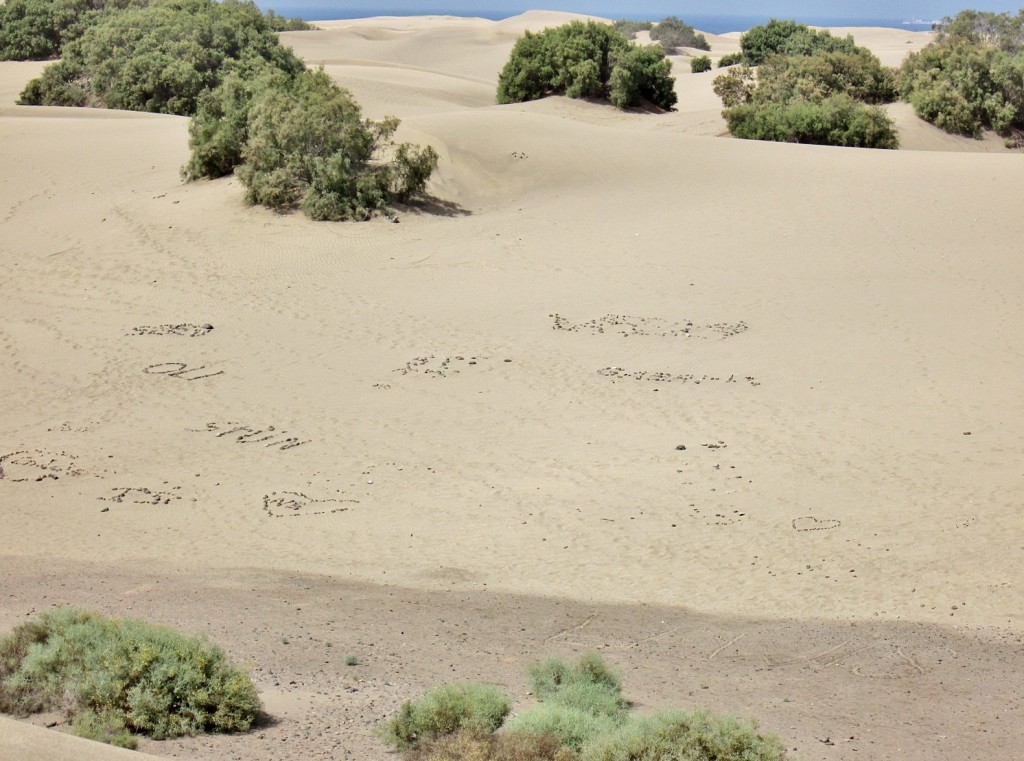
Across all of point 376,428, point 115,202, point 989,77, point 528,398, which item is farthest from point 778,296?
point 989,77

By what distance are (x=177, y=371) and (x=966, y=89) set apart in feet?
81.2

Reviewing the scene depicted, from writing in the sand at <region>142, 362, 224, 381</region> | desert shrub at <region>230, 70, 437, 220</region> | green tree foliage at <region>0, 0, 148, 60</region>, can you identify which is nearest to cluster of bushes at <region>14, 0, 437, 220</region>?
desert shrub at <region>230, 70, 437, 220</region>

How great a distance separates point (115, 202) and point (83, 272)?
12.0 ft

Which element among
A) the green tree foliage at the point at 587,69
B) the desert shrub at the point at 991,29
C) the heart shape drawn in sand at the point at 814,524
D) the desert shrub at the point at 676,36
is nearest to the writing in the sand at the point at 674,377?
the heart shape drawn in sand at the point at 814,524

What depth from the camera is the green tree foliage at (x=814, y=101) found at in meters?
28.0

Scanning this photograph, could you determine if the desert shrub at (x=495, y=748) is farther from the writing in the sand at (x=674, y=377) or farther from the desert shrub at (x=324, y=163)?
the desert shrub at (x=324, y=163)

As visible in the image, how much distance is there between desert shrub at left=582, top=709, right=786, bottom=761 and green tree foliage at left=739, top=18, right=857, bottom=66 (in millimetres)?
39794

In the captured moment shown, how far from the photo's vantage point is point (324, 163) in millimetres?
19688

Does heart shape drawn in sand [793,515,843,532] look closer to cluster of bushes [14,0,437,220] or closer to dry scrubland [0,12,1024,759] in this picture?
dry scrubland [0,12,1024,759]

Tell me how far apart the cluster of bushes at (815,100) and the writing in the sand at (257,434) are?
63.9 ft

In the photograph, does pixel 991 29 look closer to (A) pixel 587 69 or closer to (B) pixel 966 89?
(B) pixel 966 89

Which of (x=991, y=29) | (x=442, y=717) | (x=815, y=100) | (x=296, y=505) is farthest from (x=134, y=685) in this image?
(x=991, y=29)

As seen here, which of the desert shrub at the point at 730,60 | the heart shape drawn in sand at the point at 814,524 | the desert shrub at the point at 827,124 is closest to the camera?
the heart shape drawn in sand at the point at 814,524

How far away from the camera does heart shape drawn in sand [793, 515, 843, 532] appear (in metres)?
9.54
